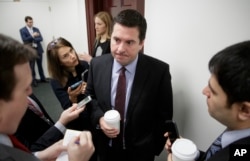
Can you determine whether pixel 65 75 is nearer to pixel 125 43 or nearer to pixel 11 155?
pixel 125 43

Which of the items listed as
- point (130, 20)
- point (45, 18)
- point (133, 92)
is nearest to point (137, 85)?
point (133, 92)

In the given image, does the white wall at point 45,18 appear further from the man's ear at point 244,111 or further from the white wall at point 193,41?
the man's ear at point 244,111

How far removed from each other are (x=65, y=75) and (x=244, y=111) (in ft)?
4.66

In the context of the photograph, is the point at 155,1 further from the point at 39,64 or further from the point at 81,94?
the point at 39,64

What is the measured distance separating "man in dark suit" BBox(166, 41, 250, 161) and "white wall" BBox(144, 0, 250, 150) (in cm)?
39

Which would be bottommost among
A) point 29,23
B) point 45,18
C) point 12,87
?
point 12,87

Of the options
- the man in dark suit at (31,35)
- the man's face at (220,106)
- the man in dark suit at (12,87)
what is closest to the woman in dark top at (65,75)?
the man in dark suit at (12,87)

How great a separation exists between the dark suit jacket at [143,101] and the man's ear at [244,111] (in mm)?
583

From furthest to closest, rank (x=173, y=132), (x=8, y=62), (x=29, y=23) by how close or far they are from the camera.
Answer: (x=29, y=23), (x=173, y=132), (x=8, y=62)

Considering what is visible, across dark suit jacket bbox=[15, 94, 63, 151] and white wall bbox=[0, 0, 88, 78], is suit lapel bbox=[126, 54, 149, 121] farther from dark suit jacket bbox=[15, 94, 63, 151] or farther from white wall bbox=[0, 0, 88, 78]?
white wall bbox=[0, 0, 88, 78]

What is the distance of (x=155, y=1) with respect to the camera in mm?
1518

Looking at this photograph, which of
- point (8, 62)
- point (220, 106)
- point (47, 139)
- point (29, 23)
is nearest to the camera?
point (8, 62)

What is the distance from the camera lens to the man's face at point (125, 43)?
3.83ft

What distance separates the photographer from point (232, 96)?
62 cm
